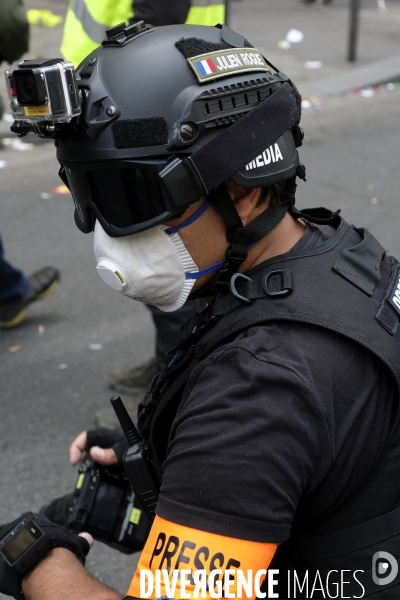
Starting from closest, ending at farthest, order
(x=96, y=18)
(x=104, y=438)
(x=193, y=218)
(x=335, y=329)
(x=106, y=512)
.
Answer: (x=335, y=329) → (x=193, y=218) → (x=106, y=512) → (x=104, y=438) → (x=96, y=18)

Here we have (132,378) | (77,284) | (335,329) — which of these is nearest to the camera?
(335,329)

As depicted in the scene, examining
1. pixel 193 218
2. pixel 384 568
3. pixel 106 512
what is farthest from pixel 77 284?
pixel 384 568

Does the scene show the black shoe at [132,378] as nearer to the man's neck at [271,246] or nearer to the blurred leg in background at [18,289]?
the blurred leg in background at [18,289]

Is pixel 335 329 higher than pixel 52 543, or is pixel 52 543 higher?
pixel 335 329

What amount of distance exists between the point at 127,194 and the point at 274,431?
601mm

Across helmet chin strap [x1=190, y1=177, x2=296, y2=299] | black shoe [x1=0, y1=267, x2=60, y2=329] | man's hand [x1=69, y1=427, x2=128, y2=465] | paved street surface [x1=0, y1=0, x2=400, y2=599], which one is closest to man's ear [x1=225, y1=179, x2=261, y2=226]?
helmet chin strap [x1=190, y1=177, x2=296, y2=299]

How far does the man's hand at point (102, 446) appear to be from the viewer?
2.28 m

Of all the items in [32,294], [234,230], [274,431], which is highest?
[234,230]

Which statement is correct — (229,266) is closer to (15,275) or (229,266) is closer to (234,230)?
(234,230)

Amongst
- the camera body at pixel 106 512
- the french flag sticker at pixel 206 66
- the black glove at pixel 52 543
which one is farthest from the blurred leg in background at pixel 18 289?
the french flag sticker at pixel 206 66

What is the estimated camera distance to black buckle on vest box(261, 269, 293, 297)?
5.25 ft

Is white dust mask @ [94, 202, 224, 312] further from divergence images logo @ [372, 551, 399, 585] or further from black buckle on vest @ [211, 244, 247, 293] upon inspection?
divergence images logo @ [372, 551, 399, 585]

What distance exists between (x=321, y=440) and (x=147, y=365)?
2.50m

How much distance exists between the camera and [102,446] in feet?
7.80
